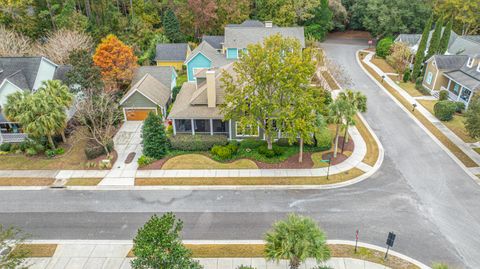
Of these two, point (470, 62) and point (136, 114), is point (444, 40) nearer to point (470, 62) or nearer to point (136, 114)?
point (470, 62)

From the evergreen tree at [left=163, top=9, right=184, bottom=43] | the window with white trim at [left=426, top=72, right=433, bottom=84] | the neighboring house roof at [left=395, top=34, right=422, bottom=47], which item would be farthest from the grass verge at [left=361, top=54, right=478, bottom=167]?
the evergreen tree at [left=163, top=9, right=184, bottom=43]

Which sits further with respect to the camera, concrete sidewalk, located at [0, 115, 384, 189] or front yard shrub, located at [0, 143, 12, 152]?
front yard shrub, located at [0, 143, 12, 152]

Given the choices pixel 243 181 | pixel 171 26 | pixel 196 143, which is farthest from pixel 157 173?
pixel 171 26

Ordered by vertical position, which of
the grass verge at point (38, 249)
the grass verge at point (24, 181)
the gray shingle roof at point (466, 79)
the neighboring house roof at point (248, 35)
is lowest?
the grass verge at point (38, 249)

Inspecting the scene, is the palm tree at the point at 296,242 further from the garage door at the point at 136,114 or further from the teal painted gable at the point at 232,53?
the teal painted gable at the point at 232,53

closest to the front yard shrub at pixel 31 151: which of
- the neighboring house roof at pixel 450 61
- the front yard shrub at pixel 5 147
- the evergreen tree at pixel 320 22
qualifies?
the front yard shrub at pixel 5 147

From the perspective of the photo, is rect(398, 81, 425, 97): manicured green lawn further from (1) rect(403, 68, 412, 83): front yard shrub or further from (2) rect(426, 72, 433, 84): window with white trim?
(2) rect(426, 72, 433, 84): window with white trim

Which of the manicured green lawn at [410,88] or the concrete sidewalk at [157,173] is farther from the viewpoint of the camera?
the manicured green lawn at [410,88]
